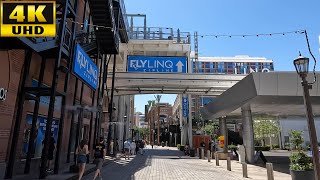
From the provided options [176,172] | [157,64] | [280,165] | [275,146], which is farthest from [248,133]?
[275,146]

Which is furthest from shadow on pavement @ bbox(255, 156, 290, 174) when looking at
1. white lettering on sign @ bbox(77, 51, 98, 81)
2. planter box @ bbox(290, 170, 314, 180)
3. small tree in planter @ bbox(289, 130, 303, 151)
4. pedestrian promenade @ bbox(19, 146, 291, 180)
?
white lettering on sign @ bbox(77, 51, 98, 81)

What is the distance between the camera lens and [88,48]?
18.2 metres

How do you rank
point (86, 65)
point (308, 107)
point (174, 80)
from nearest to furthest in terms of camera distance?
point (308, 107), point (86, 65), point (174, 80)

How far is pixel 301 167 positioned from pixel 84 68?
11.6 m

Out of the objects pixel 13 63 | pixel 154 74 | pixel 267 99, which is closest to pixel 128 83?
pixel 154 74

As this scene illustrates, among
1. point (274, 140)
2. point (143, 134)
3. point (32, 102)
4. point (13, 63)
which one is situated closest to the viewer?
point (13, 63)

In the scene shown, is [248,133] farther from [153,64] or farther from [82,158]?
[82,158]

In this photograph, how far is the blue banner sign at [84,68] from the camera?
14145 millimetres

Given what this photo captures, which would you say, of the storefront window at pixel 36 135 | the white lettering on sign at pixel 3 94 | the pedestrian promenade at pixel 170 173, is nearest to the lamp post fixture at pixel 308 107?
the pedestrian promenade at pixel 170 173

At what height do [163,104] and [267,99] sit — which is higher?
[163,104]

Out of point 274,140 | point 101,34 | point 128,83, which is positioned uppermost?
point 101,34

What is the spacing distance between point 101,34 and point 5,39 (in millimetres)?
10710

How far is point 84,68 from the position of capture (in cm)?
1580

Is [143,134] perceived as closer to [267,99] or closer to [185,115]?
[185,115]
